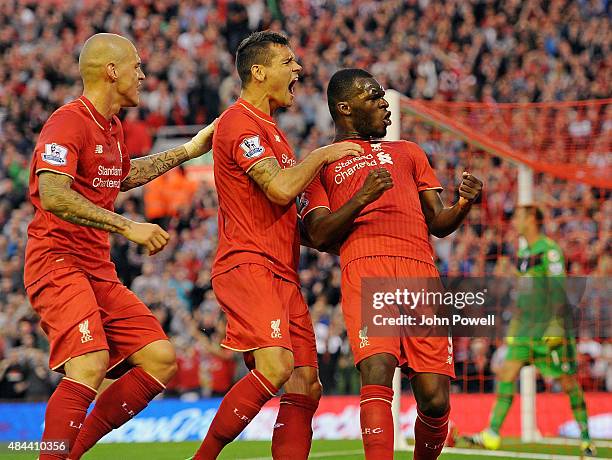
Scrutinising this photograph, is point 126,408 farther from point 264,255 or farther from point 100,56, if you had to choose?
point 100,56

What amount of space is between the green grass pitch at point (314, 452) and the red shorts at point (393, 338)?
3641 millimetres

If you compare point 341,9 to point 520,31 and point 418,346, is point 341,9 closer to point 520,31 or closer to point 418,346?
point 520,31

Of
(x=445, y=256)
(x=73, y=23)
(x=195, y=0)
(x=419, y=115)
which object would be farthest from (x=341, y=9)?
(x=419, y=115)

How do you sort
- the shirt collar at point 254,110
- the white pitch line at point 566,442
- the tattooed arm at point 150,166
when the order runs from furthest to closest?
1. the white pitch line at point 566,442
2. the tattooed arm at point 150,166
3. the shirt collar at point 254,110

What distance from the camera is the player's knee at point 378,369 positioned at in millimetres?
6129

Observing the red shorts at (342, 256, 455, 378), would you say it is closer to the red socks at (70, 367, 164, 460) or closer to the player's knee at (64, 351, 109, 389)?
the red socks at (70, 367, 164, 460)

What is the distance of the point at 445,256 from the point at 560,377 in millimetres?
4958

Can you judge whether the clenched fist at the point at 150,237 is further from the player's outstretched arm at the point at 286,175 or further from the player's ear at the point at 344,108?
the player's ear at the point at 344,108

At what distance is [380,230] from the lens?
6.50 metres

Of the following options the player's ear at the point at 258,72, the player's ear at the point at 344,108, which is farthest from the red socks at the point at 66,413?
the player's ear at the point at 344,108

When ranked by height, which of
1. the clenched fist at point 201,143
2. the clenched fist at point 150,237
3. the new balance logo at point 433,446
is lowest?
the new balance logo at point 433,446

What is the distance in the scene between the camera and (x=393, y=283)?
6.40 meters

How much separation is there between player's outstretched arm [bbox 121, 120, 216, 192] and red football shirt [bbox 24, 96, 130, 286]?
1.69 ft

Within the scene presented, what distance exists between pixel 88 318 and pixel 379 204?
5.78 ft
